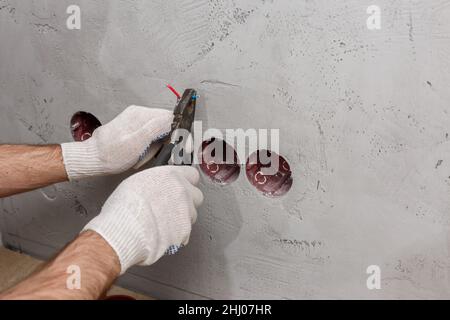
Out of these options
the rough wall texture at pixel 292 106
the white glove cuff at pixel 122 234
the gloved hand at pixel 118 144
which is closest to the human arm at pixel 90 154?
the gloved hand at pixel 118 144

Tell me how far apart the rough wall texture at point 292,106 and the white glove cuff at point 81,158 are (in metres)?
0.22

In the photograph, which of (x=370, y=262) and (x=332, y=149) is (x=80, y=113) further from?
(x=370, y=262)

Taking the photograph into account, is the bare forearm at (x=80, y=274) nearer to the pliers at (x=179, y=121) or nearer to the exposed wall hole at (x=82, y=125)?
the pliers at (x=179, y=121)

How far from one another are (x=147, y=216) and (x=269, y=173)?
1.51 feet

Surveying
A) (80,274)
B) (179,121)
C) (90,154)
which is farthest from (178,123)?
(80,274)

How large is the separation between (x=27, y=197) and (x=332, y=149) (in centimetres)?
126

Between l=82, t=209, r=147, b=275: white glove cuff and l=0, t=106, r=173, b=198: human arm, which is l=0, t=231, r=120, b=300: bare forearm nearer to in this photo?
l=82, t=209, r=147, b=275: white glove cuff

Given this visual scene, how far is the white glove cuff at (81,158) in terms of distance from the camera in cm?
129

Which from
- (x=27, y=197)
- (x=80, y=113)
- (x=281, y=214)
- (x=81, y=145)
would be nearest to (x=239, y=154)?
(x=281, y=214)

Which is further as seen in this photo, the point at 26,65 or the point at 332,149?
the point at 26,65

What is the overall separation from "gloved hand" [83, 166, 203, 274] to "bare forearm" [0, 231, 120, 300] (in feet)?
0.08

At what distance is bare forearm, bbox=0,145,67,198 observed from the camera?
4.34 feet

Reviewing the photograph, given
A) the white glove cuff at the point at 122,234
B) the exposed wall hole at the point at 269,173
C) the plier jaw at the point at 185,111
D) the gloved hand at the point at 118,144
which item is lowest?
the white glove cuff at the point at 122,234

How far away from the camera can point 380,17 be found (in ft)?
3.40
